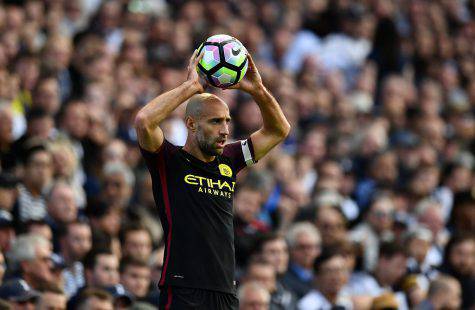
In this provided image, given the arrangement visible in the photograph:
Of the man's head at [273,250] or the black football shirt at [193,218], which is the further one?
the man's head at [273,250]

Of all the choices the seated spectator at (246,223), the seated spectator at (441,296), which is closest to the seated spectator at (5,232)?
the seated spectator at (246,223)

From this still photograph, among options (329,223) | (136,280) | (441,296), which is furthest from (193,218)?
(329,223)

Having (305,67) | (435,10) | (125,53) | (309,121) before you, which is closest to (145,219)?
(125,53)

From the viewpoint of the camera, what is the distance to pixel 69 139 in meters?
12.8

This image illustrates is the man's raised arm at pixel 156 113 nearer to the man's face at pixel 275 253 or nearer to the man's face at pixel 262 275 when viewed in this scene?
the man's face at pixel 262 275

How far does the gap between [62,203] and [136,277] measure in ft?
4.40

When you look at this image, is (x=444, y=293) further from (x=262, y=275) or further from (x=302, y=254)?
(x=262, y=275)

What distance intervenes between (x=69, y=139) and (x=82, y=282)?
283 cm

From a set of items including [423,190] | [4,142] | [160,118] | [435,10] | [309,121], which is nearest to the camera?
[160,118]

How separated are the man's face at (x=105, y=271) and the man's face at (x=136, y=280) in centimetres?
16

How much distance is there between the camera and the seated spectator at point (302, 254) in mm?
11797

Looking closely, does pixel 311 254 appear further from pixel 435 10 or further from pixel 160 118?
pixel 435 10

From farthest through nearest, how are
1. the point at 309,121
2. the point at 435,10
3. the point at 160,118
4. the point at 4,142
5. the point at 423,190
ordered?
the point at 435,10
the point at 309,121
the point at 423,190
the point at 4,142
the point at 160,118

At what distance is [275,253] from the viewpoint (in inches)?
446
